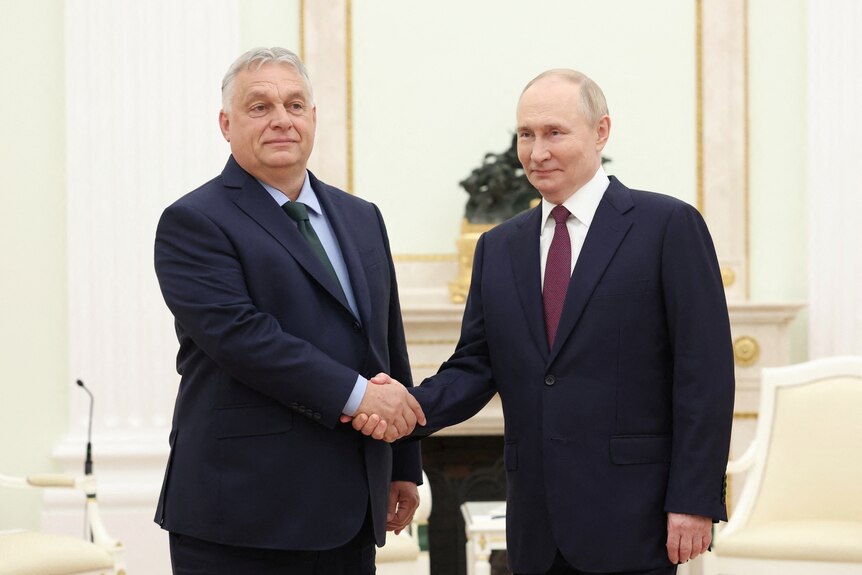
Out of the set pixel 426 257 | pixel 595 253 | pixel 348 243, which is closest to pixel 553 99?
pixel 595 253

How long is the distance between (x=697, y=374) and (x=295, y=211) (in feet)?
3.27

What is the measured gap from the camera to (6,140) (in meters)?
5.57

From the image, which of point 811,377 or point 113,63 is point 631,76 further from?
point 113,63

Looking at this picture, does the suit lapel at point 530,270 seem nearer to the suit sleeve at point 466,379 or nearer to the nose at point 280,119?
the suit sleeve at point 466,379

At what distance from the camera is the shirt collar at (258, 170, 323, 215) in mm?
2607

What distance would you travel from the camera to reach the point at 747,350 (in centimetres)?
566

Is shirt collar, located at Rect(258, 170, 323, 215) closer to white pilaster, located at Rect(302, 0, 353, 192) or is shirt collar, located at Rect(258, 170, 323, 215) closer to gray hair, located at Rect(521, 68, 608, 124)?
gray hair, located at Rect(521, 68, 608, 124)

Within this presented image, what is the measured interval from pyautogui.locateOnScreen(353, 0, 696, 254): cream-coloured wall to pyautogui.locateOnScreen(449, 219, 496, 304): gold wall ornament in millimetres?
280

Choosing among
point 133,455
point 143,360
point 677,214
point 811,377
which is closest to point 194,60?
point 143,360

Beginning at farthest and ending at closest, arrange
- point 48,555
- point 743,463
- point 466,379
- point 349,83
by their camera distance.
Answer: point 349,83 < point 743,463 < point 48,555 < point 466,379

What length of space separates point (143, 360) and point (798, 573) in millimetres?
3237

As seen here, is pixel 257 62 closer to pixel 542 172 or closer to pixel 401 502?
pixel 542 172

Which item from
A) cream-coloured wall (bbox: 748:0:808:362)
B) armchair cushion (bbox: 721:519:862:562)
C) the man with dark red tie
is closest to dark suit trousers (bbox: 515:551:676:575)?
the man with dark red tie

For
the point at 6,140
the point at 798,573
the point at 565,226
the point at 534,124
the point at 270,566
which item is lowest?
the point at 798,573
